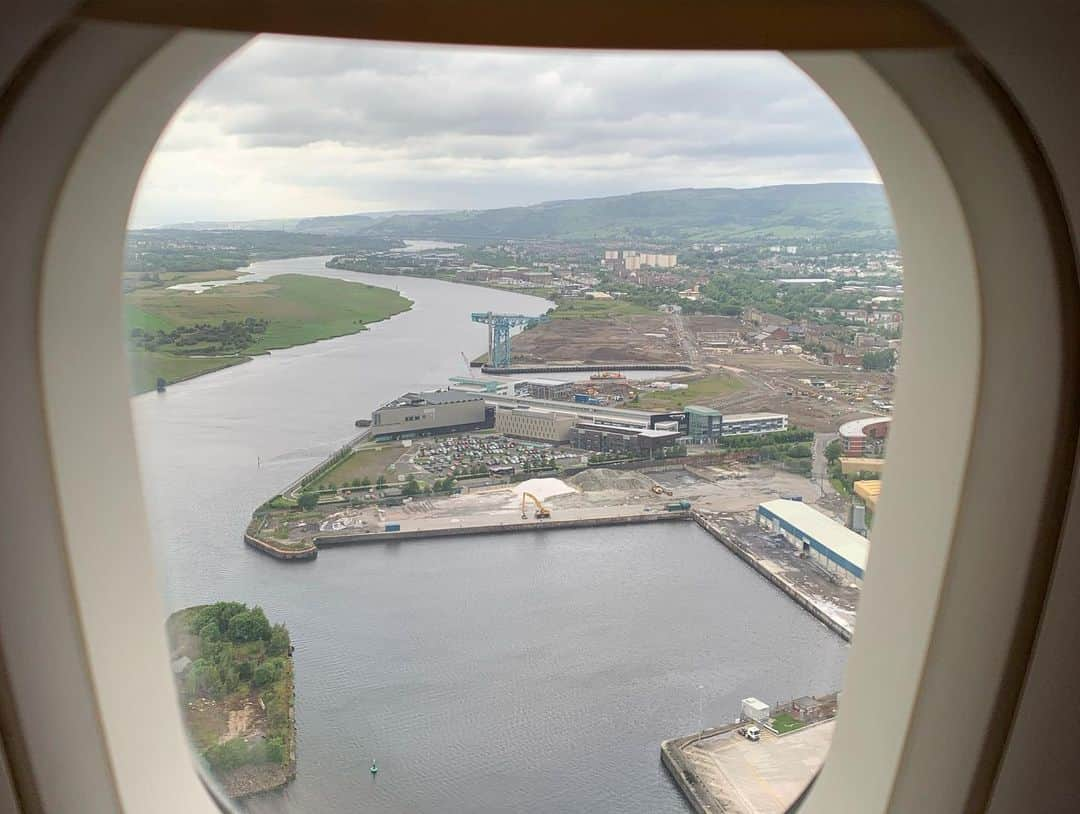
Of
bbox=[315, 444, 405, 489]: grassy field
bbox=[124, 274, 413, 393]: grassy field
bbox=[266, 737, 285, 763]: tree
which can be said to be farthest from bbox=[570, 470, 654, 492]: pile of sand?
bbox=[266, 737, 285, 763]: tree

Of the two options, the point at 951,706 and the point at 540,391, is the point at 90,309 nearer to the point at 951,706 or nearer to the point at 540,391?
the point at 540,391

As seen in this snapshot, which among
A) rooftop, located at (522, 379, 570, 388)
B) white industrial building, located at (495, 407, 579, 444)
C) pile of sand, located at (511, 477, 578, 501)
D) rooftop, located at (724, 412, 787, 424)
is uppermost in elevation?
rooftop, located at (522, 379, 570, 388)

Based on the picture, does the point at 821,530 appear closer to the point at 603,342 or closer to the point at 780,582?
the point at 780,582

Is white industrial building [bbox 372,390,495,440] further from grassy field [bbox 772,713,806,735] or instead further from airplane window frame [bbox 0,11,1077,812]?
grassy field [bbox 772,713,806,735]

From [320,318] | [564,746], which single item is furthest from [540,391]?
[564,746]

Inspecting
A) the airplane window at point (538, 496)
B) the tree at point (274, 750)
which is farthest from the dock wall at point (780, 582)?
the tree at point (274, 750)

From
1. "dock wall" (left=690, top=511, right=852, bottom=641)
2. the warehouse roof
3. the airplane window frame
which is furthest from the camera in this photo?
"dock wall" (left=690, top=511, right=852, bottom=641)

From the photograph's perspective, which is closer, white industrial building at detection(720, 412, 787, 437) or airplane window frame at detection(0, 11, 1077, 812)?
airplane window frame at detection(0, 11, 1077, 812)
